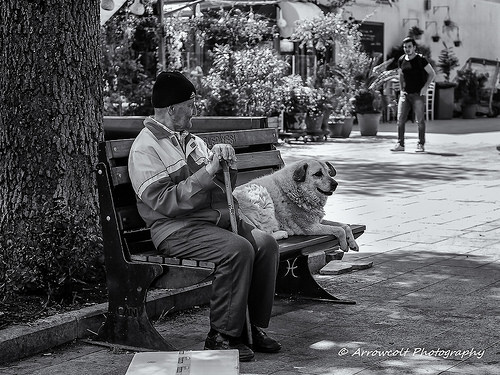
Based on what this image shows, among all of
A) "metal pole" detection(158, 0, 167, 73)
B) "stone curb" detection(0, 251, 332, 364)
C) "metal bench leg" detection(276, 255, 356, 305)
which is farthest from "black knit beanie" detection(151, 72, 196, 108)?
"metal pole" detection(158, 0, 167, 73)

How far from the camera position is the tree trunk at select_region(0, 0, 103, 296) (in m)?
5.80

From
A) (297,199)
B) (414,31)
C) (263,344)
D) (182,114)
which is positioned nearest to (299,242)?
(297,199)

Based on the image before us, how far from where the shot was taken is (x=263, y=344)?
507 cm

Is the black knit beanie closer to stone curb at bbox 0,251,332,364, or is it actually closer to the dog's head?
the dog's head

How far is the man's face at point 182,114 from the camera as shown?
5.20m

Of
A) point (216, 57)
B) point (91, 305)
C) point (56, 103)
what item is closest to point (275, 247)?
point (91, 305)

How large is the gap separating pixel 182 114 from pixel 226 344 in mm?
1241

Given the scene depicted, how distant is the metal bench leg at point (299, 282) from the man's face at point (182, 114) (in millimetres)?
1435

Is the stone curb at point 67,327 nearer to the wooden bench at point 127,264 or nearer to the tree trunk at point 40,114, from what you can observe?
the wooden bench at point 127,264

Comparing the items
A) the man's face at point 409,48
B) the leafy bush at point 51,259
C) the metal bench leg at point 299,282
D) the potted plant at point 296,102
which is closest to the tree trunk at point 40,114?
the leafy bush at point 51,259

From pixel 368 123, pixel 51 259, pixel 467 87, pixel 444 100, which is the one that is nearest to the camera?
pixel 51 259

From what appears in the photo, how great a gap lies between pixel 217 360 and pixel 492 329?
223cm

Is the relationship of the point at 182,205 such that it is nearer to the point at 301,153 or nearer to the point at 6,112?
the point at 6,112

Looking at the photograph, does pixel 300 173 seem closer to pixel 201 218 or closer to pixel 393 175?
pixel 201 218
